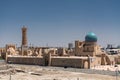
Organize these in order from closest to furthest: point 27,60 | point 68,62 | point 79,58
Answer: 1. point 79,58
2. point 68,62
3. point 27,60

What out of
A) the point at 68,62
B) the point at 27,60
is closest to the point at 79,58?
the point at 68,62

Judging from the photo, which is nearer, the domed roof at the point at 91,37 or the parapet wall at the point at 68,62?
the parapet wall at the point at 68,62

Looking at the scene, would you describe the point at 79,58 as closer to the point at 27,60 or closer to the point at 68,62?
the point at 68,62

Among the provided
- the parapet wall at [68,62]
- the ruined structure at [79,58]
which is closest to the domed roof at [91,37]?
the ruined structure at [79,58]

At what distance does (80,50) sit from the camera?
54031 mm

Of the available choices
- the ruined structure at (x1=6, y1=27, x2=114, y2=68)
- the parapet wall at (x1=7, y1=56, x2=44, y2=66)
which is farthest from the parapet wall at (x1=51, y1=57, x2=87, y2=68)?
the parapet wall at (x1=7, y1=56, x2=44, y2=66)

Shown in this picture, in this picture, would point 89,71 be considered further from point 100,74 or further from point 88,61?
point 88,61

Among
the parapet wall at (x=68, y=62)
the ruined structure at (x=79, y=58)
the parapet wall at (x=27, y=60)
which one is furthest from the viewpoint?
the parapet wall at (x=27, y=60)

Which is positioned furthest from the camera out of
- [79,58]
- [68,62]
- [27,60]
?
[27,60]

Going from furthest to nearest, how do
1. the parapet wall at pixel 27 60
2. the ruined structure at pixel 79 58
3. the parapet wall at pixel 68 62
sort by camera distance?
the parapet wall at pixel 27 60 → the ruined structure at pixel 79 58 → the parapet wall at pixel 68 62

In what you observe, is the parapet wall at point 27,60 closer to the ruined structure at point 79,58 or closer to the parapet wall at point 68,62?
the ruined structure at point 79,58

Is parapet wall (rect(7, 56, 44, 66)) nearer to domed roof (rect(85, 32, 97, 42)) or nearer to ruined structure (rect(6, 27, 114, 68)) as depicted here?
ruined structure (rect(6, 27, 114, 68))

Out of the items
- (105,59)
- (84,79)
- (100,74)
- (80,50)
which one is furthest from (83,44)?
(84,79)

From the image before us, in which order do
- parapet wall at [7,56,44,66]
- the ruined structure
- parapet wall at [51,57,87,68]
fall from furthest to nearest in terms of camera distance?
parapet wall at [7,56,44,66], the ruined structure, parapet wall at [51,57,87,68]
